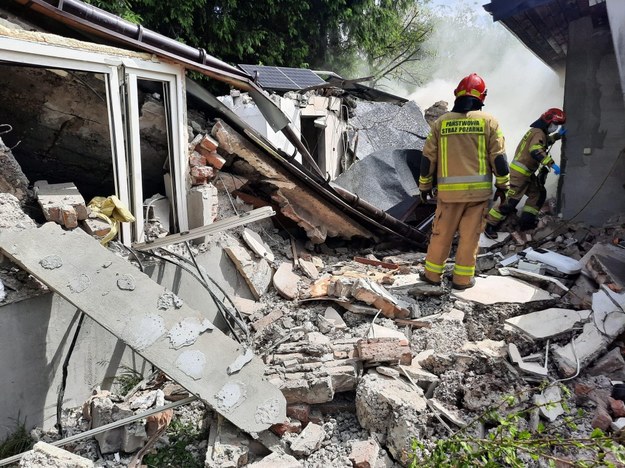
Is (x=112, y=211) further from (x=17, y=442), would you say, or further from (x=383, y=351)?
(x=383, y=351)

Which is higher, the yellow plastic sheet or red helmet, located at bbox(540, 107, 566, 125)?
red helmet, located at bbox(540, 107, 566, 125)

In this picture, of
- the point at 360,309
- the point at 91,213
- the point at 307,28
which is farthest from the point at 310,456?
the point at 307,28

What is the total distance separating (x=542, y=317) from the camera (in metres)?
3.86

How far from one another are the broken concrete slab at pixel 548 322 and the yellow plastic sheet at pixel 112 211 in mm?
3208

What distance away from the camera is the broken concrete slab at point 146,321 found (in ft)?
8.62

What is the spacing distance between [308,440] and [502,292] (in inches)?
102

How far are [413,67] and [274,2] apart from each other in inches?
593

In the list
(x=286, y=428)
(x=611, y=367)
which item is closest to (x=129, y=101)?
(x=286, y=428)

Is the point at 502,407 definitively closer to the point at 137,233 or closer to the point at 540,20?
the point at 137,233

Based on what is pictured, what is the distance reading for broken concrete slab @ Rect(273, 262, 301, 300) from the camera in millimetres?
4598

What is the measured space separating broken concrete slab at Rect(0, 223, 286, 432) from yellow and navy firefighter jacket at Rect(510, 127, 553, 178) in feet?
16.7

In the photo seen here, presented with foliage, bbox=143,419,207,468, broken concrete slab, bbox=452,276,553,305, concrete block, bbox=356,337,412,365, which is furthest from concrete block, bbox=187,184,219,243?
broken concrete slab, bbox=452,276,553,305

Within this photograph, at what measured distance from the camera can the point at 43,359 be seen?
2.82 m

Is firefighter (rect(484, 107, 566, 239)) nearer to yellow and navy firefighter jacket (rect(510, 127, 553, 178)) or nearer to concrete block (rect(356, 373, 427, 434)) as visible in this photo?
yellow and navy firefighter jacket (rect(510, 127, 553, 178))
